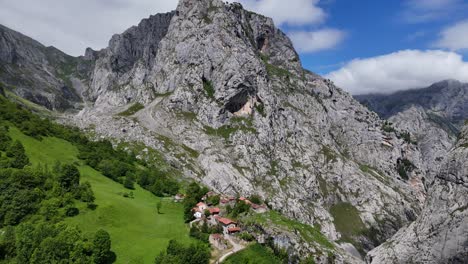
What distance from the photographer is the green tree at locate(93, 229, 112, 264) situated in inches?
2124

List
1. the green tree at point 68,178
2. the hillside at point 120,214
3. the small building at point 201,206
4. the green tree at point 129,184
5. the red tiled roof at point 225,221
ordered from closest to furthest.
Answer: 1. the hillside at point 120,214
2. the red tiled roof at point 225,221
3. the green tree at point 68,178
4. the small building at point 201,206
5. the green tree at point 129,184

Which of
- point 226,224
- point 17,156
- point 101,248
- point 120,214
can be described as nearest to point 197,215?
point 226,224

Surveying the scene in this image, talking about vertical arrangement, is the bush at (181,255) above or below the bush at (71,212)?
below

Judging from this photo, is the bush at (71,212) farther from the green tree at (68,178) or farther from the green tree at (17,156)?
the green tree at (17,156)

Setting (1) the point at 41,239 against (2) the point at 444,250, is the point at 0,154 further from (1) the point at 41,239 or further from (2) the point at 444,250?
(2) the point at 444,250

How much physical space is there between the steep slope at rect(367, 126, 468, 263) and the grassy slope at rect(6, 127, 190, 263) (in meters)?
52.9

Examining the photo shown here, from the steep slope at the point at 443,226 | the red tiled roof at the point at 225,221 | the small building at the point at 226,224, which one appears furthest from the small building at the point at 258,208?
the steep slope at the point at 443,226

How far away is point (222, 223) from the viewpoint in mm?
74812

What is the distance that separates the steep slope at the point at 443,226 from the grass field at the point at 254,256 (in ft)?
110

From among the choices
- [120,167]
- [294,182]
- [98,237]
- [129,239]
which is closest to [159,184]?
[120,167]

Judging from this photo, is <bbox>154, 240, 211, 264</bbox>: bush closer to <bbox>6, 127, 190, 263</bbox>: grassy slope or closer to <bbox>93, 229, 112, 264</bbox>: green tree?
<bbox>6, 127, 190, 263</bbox>: grassy slope

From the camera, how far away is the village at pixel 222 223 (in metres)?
67.6

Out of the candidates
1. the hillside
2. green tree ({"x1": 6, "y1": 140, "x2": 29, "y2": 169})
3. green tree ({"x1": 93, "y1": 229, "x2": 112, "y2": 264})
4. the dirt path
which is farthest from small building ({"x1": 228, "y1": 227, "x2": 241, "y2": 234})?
green tree ({"x1": 6, "y1": 140, "x2": 29, "y2": 169})

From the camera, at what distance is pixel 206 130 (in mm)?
197000
